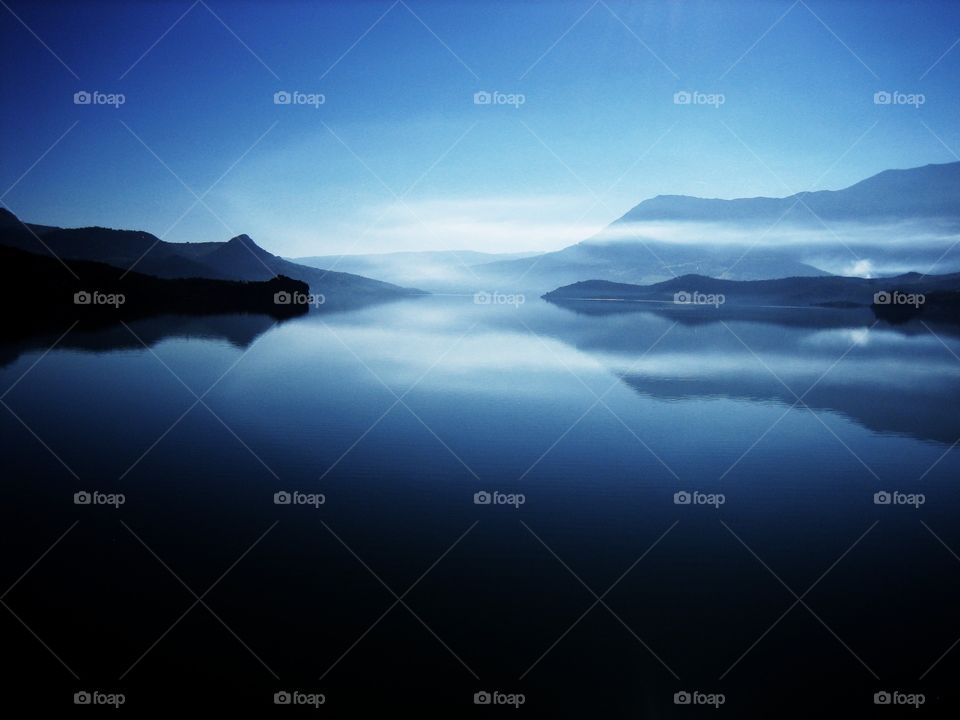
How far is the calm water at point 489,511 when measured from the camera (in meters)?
2.65

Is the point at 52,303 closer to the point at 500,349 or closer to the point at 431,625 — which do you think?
Result: the point at 500,349

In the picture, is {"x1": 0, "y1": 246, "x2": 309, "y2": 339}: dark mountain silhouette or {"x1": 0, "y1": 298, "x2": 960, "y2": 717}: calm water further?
{"x1": 0, "y1": 246, "x2": 309, "y2": 339}: dark mountain silhouette

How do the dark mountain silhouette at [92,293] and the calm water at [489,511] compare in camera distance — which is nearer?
the calm water at [489,511]

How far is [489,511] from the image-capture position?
143 inches

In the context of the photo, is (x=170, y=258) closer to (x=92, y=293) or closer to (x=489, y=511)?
(x=92, y=293)

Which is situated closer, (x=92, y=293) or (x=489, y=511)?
(x=489, y=511)

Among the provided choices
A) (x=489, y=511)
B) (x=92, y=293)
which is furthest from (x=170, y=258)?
(x=489, y=511)

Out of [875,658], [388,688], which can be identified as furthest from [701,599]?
[388,688]

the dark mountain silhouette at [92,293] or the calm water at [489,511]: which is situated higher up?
the dark mountain silhouette at [92,293]

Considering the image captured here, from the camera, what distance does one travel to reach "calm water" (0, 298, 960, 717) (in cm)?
265

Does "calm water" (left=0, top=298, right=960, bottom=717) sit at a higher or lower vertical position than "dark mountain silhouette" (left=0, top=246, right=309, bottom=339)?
lower

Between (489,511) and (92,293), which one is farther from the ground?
(92,293)

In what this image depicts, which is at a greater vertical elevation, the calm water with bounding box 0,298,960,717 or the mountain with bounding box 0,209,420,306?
the mountain with bounding box 0,209,420,306

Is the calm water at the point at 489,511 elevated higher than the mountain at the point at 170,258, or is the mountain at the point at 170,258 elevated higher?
the mountain at the point at 170,258
